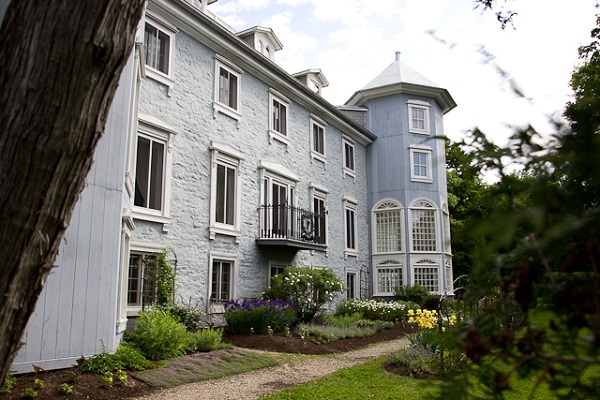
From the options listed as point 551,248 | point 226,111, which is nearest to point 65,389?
point 551,248

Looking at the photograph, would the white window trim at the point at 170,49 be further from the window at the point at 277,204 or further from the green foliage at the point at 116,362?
the green foliage at the point at 116,362

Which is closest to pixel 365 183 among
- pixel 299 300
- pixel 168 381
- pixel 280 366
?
pixel 299 300

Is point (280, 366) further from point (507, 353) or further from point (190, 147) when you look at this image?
point (507, 353)

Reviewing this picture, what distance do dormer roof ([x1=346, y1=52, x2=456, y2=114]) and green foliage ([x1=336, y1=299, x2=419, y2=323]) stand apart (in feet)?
33.2

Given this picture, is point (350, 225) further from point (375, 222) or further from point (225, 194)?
point (225, 194)

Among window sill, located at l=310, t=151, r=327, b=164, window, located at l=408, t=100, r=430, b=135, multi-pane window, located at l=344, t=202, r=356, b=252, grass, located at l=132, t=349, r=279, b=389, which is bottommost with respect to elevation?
grass, located at l=132, t=349, r=279, b=389

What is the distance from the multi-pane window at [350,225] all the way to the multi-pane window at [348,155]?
5.09ft

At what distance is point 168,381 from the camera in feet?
23.5

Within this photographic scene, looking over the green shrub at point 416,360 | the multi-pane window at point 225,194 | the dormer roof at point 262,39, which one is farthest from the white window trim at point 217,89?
the green shrub at point 416,360

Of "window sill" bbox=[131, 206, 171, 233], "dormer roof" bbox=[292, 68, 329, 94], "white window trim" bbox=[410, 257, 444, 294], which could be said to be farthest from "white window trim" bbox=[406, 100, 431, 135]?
"window sill" bbox=[131, 206, 171, 233]

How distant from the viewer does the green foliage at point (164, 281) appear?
36.6 feet

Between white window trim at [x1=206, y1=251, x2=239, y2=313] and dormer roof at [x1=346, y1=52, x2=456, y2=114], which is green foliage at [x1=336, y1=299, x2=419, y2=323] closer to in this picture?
white window trim at [x1=206, y1=251, x2=239, y2=313]

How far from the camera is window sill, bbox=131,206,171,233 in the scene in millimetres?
10906

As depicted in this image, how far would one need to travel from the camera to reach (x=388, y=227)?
74.9 ft
